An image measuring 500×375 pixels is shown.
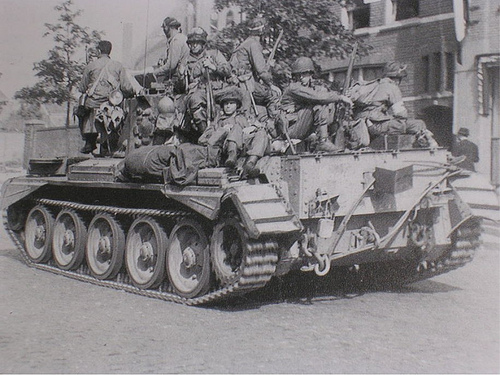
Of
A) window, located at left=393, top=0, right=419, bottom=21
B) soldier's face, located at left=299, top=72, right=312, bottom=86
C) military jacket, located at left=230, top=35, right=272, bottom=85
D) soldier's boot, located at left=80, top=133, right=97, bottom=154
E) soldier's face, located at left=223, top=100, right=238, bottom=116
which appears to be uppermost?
Answer: window, located at left=393, top=0, right=419, bottom=21

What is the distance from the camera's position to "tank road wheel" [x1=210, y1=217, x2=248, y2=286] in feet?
23.0

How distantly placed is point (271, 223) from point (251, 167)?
66 cm

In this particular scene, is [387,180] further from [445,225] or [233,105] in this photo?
[233,105]

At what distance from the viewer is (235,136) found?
730cm

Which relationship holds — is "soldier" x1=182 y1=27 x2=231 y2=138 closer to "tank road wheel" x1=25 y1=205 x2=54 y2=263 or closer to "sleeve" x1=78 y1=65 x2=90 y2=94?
"sleeve" x1=78 y1=65 x2=90 y2=94

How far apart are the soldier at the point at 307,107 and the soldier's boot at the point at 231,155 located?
0.61 m

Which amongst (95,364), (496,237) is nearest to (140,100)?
(95,364)

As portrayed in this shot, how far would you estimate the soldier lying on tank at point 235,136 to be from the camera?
Result: 700 centimetres

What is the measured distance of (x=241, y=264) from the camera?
675 cm

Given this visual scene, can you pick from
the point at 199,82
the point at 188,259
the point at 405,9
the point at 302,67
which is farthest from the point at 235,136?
the point at 405,9

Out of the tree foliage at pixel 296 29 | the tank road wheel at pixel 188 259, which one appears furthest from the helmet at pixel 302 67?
the tree foliage at pixel 296 29

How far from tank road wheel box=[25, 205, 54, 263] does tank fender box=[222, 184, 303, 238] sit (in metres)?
4.22

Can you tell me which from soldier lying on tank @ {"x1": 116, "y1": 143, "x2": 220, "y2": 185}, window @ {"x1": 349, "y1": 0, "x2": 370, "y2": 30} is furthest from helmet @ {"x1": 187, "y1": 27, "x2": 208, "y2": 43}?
window @ {"x1": 349, "y1": 0, "x2": 370, "y2": 30}

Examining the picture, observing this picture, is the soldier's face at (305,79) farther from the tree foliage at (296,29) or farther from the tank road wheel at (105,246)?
the tree foliage at (296,29)
